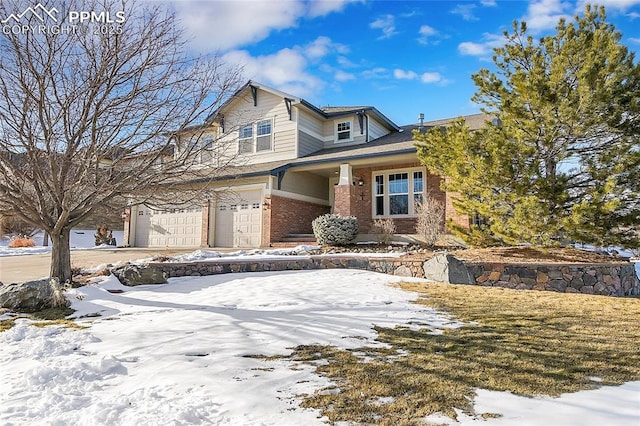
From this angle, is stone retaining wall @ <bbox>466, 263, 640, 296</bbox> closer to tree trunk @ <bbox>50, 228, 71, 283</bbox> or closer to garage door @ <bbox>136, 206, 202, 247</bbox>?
tree trunk @ <bbox>50, 228, 71, 283</bbox>

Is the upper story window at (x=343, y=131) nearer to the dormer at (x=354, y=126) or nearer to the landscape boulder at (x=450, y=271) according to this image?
the dormer at (x=354, y=126)

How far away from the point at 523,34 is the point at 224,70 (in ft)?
24.1

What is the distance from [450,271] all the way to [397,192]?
7075mm

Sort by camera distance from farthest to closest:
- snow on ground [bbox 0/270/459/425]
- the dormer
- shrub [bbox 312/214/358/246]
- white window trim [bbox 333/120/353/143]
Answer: white window trim [bbox 333/120/353/143] < the dormer < shrub [bbox 312/214/358/246] < snow on ground [bbox 0/270/459/425]

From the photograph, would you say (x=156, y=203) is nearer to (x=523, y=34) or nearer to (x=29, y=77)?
(x=29, y=77)

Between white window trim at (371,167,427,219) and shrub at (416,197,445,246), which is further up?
white window trim at (371,167,427,219)

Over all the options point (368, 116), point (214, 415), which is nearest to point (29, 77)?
point (214, 415)

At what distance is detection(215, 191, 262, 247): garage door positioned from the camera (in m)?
15.6

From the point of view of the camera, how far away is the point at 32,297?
19.6 ft

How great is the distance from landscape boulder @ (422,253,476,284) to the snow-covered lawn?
6.34ft

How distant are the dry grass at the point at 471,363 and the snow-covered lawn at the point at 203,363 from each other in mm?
178

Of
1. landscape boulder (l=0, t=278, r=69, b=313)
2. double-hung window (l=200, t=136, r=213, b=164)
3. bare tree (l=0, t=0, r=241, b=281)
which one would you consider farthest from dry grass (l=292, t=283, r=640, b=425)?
bare tree (l=0, t=0, r=241, b=281)

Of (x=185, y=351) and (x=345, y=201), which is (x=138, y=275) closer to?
(x=185, y=351)

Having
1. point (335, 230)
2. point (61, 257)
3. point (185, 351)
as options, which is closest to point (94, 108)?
point (61, 257)
